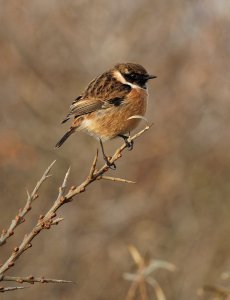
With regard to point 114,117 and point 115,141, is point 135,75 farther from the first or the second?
point 115,141

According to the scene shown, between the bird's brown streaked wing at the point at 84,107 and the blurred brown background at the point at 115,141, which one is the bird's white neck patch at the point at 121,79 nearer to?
the bird's brown streaked wing at the point at 84,107

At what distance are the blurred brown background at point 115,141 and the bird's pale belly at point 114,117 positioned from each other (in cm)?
523

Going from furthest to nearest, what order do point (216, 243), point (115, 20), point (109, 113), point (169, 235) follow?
point (115, 20) → point (169, 235) → point (216, 243) → point (109, 113)

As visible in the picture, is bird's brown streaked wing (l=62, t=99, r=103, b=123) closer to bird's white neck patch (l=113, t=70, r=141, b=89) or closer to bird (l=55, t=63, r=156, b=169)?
bird (l=55, t=63, r=156, b=169)

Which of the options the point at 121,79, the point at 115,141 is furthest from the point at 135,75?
the point at 115,141

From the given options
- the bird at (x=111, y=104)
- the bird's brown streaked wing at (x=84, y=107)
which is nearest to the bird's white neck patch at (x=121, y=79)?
the bird at (x=111, y=104)

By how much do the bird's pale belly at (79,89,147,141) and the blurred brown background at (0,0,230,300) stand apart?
523 cm

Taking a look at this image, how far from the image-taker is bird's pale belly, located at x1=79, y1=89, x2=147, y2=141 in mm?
5598

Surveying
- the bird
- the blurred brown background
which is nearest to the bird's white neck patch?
the bird

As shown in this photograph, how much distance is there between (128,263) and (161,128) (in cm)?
263

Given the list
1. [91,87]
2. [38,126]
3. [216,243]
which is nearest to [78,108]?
[91,87]

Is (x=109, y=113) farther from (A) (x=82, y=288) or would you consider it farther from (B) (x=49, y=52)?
(B) (x=49, y=52)

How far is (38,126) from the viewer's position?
1176 cm

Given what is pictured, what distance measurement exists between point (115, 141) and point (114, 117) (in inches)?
249
